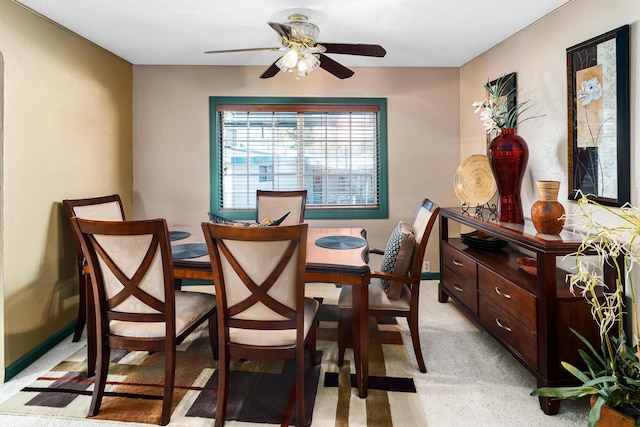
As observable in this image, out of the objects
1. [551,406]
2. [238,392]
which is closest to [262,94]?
[238,392]

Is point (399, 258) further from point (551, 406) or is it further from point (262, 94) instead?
point (262, 94)

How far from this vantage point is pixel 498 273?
252cm

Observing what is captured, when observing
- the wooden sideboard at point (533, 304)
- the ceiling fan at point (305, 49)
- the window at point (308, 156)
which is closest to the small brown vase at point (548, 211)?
the wooden sideboard at point (533, 304)

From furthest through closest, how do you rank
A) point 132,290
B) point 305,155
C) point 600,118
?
point 305,155
point 600,118
point 132,290

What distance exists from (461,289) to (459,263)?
0.22 meters

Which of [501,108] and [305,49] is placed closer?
[305,49]

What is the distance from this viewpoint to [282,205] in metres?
3.79

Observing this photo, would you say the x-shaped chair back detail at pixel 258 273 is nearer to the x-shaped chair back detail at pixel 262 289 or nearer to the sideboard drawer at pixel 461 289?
the x-shaped chair back detail at pixel 262 289

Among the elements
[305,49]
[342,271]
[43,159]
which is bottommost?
[342,271]

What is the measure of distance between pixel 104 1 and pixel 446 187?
3603 mm

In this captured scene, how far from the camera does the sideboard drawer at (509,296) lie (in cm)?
214

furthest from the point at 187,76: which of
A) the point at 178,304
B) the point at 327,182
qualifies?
the point at 178,304

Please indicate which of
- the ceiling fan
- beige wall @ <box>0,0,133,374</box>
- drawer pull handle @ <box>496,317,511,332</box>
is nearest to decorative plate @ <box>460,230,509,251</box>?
drawer pull handle @ <box>496,317,511,332</box>

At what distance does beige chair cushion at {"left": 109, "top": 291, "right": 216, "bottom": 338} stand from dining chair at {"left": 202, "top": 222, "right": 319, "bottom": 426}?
37 centimetres
